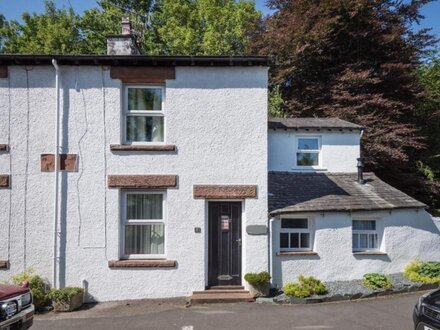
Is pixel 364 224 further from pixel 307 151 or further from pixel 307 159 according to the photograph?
pixel 307 151

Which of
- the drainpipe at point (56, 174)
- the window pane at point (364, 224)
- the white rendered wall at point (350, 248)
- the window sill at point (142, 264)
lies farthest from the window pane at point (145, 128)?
the window pane at point (364, 224)

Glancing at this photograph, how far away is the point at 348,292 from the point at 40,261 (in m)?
7.62

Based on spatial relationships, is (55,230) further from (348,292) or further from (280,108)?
(280,108)

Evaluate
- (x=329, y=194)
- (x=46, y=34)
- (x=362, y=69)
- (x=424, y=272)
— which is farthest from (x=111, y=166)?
(x=46, y=34)

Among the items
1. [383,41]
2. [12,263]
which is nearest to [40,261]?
[12,263]

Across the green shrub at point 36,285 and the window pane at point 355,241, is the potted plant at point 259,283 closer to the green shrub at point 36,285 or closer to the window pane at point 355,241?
the window pane at point 355,241

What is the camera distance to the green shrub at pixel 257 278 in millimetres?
8680

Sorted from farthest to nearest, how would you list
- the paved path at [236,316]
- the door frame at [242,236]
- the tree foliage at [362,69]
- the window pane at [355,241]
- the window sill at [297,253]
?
the tree foliage at [362,69] < the window pane at [355,241] < the window sill at [297,253] < the door frame at [242,236] < the paved path at [236,316]

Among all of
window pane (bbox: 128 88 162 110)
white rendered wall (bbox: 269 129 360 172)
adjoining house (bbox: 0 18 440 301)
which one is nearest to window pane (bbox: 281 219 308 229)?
adjoining house (bbox: 0 18 440 301)

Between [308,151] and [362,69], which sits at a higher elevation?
[362,69]

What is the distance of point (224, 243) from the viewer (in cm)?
927

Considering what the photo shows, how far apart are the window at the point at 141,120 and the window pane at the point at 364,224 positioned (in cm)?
611

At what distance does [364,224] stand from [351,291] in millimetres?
2377

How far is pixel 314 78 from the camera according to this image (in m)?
19.6
